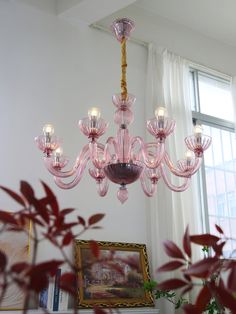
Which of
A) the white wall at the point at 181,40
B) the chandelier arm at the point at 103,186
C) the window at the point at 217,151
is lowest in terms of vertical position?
the chandelier arm at the point at 103,186

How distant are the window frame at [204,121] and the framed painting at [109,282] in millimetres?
922

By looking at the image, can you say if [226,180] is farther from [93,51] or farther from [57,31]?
[57,31]

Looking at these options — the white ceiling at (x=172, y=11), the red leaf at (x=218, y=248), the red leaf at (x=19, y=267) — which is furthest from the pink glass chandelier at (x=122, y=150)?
the red leaf at (x=19, y=267)

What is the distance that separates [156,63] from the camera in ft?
14.5

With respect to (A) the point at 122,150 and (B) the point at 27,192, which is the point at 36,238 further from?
(A) the point at 122,150

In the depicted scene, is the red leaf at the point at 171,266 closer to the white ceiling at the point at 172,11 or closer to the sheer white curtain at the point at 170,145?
the sheer white curtain at the point at 170,145

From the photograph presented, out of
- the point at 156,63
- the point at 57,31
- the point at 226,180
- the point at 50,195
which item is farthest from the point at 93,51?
the point at 50,195

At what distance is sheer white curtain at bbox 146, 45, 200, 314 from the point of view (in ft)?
12.6

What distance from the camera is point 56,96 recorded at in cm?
373

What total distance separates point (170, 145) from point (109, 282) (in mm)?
1390

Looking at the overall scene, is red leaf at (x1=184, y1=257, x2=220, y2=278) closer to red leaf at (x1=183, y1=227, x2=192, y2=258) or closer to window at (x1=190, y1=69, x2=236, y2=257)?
red leaf at (x1=183, y1=227, x2=192, y2=258)

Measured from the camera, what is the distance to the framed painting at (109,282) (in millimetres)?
3291

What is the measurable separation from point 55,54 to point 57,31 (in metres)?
0.23

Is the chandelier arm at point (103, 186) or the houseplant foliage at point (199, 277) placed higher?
the chandelier arm at point (103, 186)
